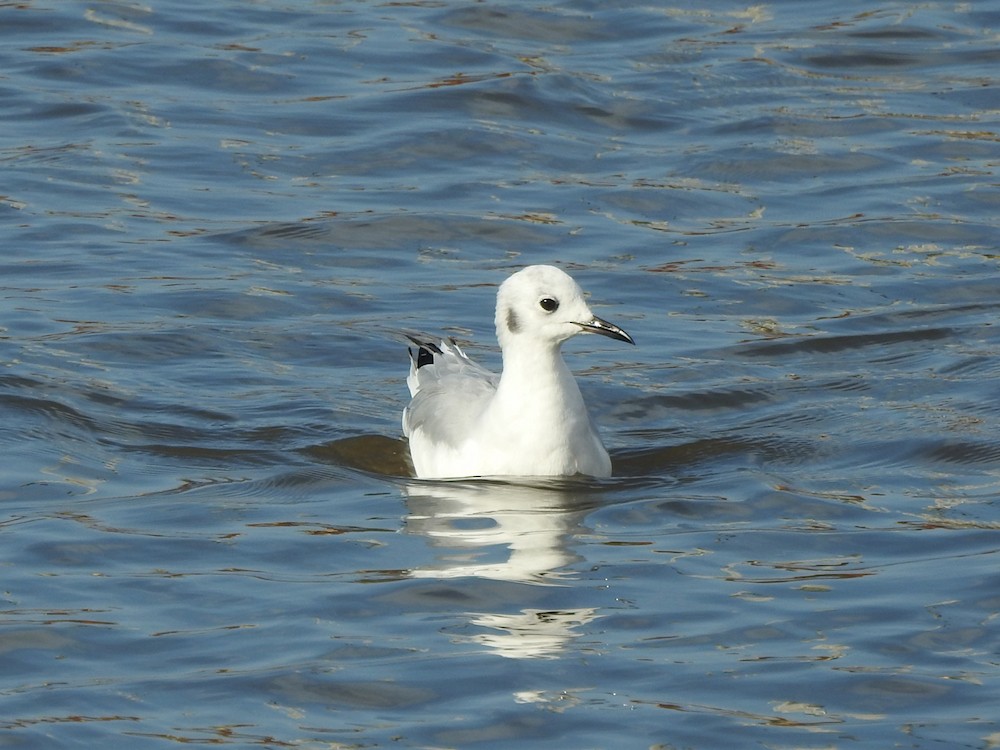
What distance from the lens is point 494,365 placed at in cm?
1241

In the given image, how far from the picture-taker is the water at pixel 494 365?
24.2ft

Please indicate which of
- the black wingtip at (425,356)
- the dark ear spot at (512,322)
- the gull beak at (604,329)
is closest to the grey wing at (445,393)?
the black wingtip at (425,356)

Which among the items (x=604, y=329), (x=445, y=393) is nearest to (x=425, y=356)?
(x=445, y=393)

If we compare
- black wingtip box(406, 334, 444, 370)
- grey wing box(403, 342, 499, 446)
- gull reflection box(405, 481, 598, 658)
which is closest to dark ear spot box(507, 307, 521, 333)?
grey wing box(403, 342, 499, 446)

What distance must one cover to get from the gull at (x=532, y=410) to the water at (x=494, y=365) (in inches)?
7.5

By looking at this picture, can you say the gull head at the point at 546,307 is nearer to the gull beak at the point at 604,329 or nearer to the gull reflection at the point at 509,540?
the gull beak at the point at 604,329

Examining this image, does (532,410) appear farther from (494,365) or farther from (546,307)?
(494,365)

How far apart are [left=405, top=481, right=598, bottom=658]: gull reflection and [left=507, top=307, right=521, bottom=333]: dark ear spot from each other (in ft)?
2.44

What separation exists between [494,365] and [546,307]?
2411 millimetres

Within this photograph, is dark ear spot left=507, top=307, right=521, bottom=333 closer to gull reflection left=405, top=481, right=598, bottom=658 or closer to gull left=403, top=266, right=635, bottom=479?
gull left=403, top=266, right=635, bottom=479

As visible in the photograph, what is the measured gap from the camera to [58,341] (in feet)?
39.5

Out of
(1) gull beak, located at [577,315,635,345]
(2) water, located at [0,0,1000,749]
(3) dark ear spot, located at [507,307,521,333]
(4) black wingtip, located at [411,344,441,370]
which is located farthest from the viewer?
(4) black wingtip, located at [411,344,441,370]

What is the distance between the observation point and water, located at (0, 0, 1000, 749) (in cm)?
738

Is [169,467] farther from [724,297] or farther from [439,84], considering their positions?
[439,84]
